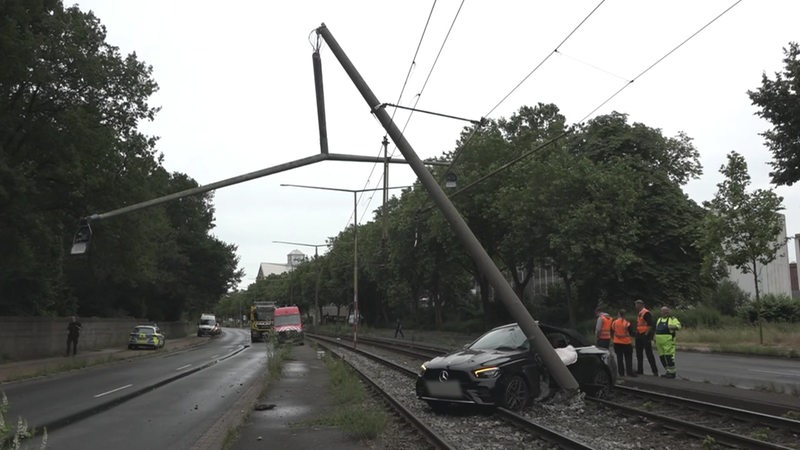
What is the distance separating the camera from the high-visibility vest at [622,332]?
14.3m

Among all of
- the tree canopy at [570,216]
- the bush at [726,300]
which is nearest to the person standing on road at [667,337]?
the tree canopy at [570,216]

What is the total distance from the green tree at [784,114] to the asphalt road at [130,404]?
17.0 metres

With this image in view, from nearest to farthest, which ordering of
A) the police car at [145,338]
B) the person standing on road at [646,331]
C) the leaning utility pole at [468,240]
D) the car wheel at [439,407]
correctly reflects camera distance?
the leaning utility pole at [468,240] < the car wheel at [439,407] < the person standing on road at [646,331] < the police car at [145,338]

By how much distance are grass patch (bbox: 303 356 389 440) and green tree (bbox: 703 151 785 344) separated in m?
17.2

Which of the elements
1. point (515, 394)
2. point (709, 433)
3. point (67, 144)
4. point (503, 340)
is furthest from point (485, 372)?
point (67, 144)

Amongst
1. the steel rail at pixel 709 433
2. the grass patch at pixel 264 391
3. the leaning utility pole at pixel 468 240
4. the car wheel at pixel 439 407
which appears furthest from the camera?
the car wheel at pixel 439 407

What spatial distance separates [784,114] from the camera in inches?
742

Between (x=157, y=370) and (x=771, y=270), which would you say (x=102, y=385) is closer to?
(x=157, y=370)

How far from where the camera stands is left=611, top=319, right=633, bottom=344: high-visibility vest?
1434 centimetres

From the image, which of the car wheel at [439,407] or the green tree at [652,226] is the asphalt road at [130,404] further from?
the green tree at [652,226]

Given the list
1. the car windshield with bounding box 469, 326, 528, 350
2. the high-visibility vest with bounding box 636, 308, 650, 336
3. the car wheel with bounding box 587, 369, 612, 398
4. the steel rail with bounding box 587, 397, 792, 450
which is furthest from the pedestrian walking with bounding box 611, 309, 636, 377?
the steel rail with bounding box 587, 397, 792, 450

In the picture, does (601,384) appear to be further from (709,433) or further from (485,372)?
(709,433)

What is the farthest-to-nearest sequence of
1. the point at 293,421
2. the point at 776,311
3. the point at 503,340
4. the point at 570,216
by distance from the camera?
the point at 776,311
the point at 570,216
the point at 503,340
the point at 293,421

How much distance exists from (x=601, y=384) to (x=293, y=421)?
5.81 meters
